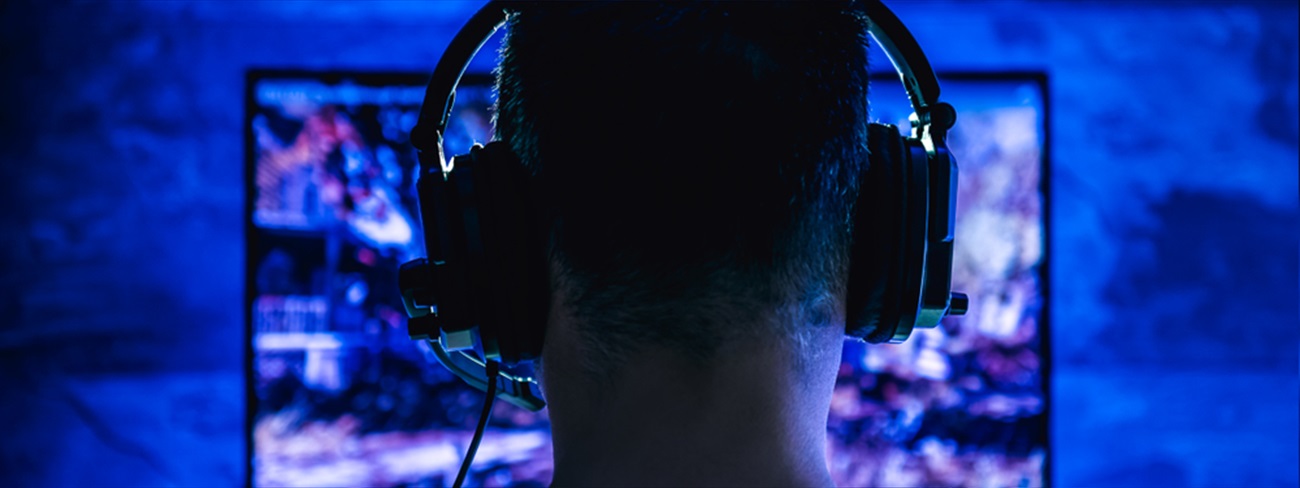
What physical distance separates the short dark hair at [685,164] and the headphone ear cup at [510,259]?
0.16 ft

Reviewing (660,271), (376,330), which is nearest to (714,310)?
(660,271)

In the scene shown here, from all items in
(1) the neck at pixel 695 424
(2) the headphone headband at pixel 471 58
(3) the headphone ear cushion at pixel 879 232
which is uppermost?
(2) the headphone headband at pixel 471 58

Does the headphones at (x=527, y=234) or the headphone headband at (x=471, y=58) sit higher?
the headphone headband at (x=471, y=58)

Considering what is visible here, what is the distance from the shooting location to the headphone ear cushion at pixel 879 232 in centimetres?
60

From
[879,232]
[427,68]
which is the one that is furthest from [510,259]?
[427,68]

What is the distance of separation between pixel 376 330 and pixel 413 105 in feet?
1.31

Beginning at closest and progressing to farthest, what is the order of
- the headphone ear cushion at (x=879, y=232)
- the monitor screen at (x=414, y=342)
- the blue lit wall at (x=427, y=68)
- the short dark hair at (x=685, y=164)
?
the short dark hair at (x=685, y=164) → the headphone ear cushion at (x=879, y=232) → the monitor screen at (x=414, y=342) → the blue lit wall at (x=427, y=68)

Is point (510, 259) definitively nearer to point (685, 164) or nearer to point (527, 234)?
point (527, 234)

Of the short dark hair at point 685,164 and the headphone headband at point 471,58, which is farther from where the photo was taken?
the headphone headband at point 471,58

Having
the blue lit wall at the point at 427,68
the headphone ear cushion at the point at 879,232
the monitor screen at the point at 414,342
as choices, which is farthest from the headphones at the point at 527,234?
the blue lit wall at the point at 427,68

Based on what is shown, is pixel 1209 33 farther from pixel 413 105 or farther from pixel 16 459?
pixel 16 459

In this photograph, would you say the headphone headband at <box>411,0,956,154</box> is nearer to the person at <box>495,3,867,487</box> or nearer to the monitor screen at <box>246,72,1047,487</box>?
the person at <box>495,3,867,487</box>

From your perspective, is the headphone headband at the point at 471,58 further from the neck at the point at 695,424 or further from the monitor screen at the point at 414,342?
the monitor screen at the point at 414,342

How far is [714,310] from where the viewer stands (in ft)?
1.59
